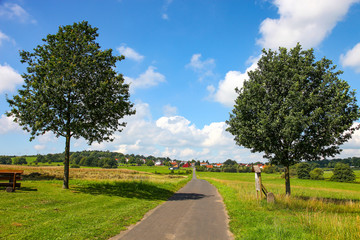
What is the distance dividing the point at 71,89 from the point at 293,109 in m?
18.0

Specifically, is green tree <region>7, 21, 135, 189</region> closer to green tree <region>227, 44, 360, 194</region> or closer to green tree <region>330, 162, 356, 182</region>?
green tree <region>227, 44, 360, 194</region>

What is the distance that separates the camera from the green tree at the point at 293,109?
15.6m

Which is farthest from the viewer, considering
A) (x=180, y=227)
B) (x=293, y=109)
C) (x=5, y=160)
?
(x=5, y=160)

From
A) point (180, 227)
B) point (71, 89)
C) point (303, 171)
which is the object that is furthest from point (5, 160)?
point (303, 171)

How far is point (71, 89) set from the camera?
18391mm

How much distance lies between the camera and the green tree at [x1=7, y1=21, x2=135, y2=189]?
690 inches

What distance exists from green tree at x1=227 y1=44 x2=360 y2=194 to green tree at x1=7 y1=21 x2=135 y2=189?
38.5ft

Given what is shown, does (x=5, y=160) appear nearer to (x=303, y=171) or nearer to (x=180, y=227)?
(x=180, y=227)

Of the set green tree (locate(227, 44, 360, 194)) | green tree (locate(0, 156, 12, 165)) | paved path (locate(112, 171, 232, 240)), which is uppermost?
green tree (locate(227, 44, 360, 194))

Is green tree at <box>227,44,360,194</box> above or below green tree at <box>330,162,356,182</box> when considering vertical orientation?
above

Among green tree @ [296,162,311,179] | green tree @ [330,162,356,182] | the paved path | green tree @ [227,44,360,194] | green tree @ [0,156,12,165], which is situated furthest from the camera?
green tree @ [0,156,12,165]

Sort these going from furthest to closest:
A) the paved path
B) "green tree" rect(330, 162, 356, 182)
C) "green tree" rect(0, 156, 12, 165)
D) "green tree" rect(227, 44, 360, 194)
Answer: "green tree" rect(0, 156, 12, 165) < "green tree" rect(330, 162, 356, 182) < "green tree" rect(227, 44, 360, 194) < the paved path

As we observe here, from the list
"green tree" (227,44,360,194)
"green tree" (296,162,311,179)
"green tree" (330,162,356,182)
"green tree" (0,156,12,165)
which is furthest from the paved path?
"green tree" (0,156,12,165)

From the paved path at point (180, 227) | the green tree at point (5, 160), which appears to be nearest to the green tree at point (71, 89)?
the paved path at point (180, 227)
